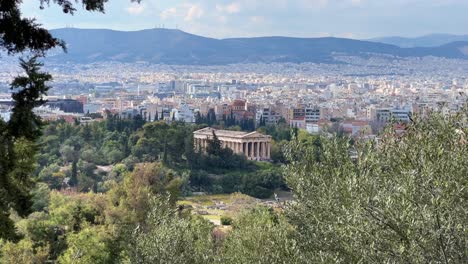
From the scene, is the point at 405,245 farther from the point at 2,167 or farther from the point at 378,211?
the point at 2,167

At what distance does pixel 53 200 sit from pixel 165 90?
314 ft

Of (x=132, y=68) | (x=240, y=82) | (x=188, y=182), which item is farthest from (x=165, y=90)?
(x=188, y=182)

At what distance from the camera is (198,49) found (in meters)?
186

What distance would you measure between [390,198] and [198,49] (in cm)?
18415

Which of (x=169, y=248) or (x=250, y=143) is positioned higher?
(x=169, y=248)

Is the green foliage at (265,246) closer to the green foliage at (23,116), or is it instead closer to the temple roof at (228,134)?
the green foliage at (23,116)

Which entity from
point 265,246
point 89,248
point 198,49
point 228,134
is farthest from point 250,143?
point 198,49

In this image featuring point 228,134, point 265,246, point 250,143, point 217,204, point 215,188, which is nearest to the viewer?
point 265,246

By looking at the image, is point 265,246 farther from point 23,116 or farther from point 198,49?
point 198,49

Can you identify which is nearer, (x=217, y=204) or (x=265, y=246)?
(x=265, y=246)

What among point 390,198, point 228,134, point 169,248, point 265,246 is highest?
point 390,198

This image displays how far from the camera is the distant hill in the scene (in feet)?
569

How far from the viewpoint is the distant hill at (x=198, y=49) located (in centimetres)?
17338

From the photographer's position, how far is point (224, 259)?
24.5ft
